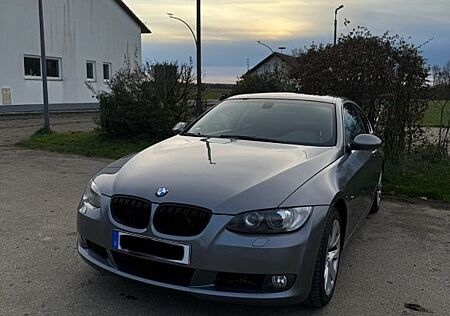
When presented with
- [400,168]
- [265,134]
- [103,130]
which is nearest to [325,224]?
[265,134]

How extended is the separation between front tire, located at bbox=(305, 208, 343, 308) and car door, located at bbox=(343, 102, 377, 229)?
0.39 m

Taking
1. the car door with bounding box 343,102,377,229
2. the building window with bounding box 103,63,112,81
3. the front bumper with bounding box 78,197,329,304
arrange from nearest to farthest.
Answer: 1. the front bumper with bounding box 78,197,329,304
2. the car door with bounding box 343,102,377,229
3. the building window with bounding box 103,63,112,81

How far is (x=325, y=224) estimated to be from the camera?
3227 mm

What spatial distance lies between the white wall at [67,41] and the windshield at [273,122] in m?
19.6

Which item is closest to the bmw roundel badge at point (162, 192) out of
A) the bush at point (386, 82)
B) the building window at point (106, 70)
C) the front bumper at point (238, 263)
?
the front bumper at point (238, 263)

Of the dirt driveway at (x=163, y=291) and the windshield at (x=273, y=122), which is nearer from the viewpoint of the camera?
the dirt driveway at (x=163, y=291)

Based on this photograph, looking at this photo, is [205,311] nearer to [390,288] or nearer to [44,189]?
[390,288]

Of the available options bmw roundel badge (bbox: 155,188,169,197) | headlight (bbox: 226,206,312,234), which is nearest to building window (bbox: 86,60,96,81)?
bmw roundel badge (bbox: 155,188,169,197)

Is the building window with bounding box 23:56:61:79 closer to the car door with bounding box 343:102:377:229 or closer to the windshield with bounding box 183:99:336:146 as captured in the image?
the windshield with bounding box 183:99:336:146

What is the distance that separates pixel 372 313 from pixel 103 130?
9.80 m

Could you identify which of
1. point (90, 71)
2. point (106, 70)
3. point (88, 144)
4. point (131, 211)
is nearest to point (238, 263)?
point (131, 211)

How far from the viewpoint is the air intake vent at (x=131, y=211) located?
314 centimetres

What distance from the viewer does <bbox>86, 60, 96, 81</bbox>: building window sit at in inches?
1056

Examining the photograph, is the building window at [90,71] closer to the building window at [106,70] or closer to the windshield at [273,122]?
the building window at [106,70]
